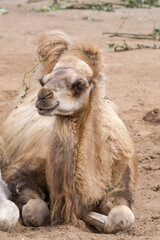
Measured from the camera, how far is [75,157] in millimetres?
5328

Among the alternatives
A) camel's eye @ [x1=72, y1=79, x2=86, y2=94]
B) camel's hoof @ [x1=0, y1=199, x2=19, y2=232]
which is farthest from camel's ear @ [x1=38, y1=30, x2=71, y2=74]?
camel's hoof @ [x1=0, y1=199, x2=19, y2=232]

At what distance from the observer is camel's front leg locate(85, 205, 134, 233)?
17.0ft

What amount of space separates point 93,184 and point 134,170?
1.96ft

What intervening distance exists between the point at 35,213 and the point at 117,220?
26.6 inches

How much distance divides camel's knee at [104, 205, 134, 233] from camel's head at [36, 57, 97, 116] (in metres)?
0.89

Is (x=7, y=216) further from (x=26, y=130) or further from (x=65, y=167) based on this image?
(x=26, y=130)

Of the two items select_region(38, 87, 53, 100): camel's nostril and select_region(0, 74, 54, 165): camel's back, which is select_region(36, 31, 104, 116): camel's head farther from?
select_region(0, 74, 54, 165): camel's back

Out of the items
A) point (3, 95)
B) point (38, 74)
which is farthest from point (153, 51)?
point (38, 74)

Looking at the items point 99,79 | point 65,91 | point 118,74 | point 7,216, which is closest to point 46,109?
point 65,91

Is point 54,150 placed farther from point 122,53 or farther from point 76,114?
point 122,53

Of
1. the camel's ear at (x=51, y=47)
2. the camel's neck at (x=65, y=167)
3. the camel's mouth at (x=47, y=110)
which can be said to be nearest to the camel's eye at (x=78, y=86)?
the camel's neck at (x=65, y=167)

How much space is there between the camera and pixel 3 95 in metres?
9.16

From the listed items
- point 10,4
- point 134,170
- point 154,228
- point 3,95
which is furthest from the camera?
point 10,4

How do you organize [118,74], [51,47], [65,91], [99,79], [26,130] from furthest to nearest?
[118,74]
[26,130]
[51,47]
[99,79]
[65,91]
